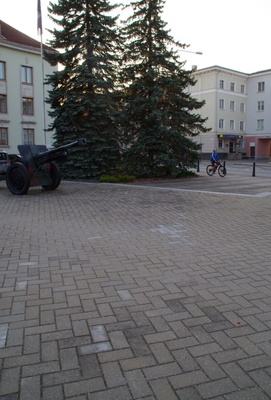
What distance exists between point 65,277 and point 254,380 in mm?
2647

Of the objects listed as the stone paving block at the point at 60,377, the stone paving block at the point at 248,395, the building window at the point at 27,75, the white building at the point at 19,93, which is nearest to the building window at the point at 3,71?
the white building at the point at 19,93

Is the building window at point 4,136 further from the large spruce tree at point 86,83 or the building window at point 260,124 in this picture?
the building window at point 260,124

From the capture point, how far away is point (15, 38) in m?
39.4

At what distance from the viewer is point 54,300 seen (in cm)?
384

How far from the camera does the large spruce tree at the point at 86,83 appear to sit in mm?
18344

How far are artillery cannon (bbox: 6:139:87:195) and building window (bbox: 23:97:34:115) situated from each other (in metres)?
27.4

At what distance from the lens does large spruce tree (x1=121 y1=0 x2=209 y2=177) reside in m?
18.3

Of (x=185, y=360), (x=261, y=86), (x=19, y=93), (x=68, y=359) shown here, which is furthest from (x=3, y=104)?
(x=261, y=86)

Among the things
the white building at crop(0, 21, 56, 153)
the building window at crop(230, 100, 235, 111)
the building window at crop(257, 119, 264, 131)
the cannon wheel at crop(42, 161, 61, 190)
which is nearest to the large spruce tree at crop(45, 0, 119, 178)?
the cannon wheel at crop(42, 161, 61, 190)

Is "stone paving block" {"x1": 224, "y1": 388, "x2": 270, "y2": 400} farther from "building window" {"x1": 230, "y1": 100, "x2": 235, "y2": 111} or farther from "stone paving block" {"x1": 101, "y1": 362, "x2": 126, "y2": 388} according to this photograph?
"building window" {"x1": 230, "y1": 100, "x2": 235, "y2": 111}

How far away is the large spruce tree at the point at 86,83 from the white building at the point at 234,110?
129 ft

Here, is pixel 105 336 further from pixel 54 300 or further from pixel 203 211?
pixel 203 211

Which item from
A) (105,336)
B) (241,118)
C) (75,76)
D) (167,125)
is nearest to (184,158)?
(167,125)

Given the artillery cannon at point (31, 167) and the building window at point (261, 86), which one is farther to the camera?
the building window at point (261, 86)
